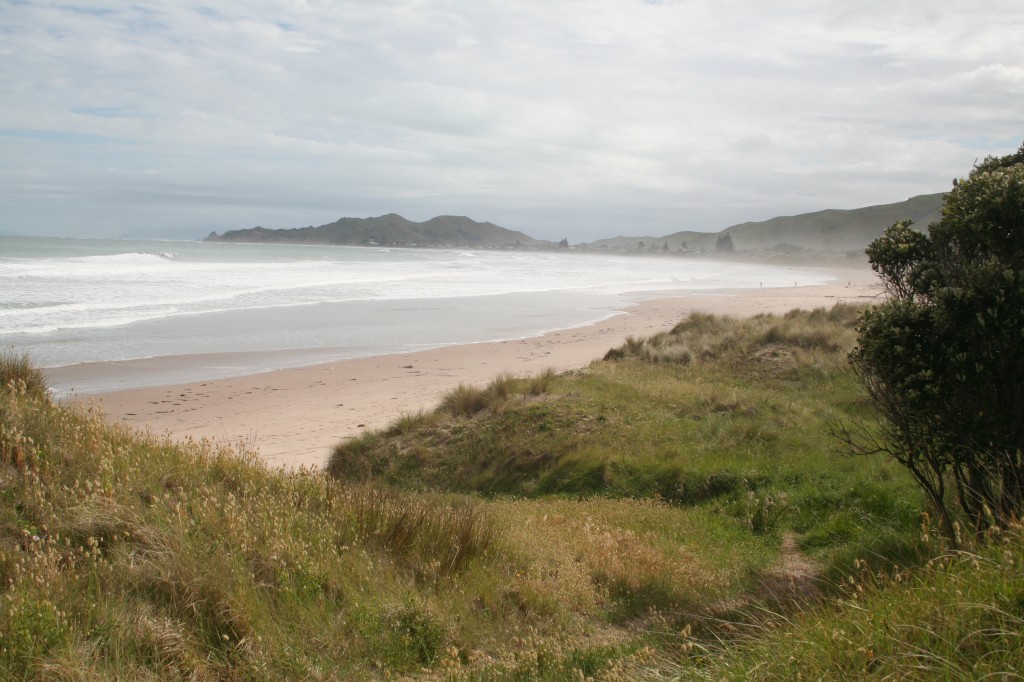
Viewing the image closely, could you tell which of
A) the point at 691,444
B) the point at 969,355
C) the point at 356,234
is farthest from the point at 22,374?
the point at 356,234

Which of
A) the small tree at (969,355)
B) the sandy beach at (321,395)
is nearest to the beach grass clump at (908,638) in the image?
the small tree at (969,355)

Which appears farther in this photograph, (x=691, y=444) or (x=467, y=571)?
(x=691, y=444)

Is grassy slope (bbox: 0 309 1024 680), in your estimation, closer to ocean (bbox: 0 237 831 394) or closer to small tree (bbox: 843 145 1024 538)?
small tree (bbox: 843 145 1024 538)

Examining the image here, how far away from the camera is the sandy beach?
43.6 ft

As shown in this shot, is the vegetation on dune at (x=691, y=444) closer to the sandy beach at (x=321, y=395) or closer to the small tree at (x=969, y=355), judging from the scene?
the small tree at (x=969, y=355)

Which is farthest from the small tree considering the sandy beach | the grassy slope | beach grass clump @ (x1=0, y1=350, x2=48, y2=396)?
beach grass clump @ (x1=0, y1=350, x2=48, y2=396)

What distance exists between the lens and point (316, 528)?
571 centimetres

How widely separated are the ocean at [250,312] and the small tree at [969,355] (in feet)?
50.3

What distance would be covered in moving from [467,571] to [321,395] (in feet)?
37.7

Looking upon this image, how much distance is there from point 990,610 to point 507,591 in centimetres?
Result: 321

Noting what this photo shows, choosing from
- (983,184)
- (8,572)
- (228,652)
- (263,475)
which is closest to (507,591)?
(228,652)

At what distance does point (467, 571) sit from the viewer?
5.87 metres

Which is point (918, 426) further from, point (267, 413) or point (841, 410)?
point (267, 413)

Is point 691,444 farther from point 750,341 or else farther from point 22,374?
point 22,374
